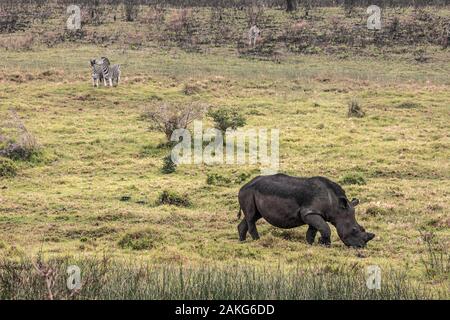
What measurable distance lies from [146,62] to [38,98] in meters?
10.5

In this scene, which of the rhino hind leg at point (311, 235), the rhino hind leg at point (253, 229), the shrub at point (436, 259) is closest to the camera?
the shrub at point (436, 259)

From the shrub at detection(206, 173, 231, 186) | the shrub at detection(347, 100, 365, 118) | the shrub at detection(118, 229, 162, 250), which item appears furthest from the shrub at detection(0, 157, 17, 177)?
the shrub at detection(347, 100, 365, 118)

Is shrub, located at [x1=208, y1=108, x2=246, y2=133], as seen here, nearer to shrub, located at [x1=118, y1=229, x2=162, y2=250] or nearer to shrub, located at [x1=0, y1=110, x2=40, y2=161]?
shrub, located at [x1=0, y1=110, x2=40, y2=161]

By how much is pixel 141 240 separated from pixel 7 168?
7769 millimetres

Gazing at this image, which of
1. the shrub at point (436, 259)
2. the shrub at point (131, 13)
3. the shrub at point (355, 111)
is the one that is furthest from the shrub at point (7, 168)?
the shrub at point (131, 13)

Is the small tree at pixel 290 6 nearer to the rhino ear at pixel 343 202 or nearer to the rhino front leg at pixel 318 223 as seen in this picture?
the rhino ear at pixel 343 202

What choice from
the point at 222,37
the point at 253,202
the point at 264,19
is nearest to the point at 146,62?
the point at 222,37

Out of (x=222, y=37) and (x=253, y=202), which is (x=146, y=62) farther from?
(x=253, y=202)

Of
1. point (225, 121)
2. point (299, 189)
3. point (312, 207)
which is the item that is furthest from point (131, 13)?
point (312, 207)

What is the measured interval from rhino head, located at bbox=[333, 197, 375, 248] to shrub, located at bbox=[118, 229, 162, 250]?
3455mm

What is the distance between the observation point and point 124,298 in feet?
22.9

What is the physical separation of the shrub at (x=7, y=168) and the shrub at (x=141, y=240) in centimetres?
727

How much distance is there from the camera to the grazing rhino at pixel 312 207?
44.8 ft

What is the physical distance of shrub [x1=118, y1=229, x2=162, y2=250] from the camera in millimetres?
14258
